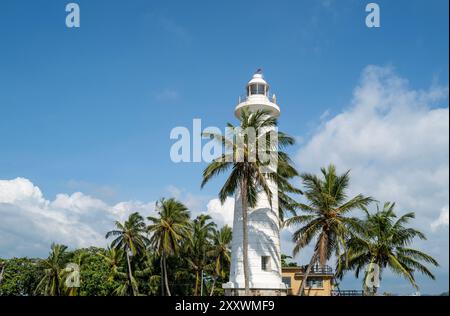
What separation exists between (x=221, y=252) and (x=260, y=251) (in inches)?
989

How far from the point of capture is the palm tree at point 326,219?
3153 cm

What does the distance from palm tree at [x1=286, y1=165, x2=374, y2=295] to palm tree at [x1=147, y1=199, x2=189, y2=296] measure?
21.1 m

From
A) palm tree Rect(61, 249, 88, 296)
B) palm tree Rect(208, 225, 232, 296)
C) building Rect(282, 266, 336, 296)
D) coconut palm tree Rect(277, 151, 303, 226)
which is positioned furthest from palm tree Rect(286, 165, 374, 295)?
palm tree Rect(61, 249, 88, 296)

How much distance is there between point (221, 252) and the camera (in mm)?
56031

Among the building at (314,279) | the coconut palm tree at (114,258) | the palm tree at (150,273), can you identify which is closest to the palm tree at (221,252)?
the palm tree at (150,273)

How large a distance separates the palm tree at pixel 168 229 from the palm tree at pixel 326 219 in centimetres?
→ 2113

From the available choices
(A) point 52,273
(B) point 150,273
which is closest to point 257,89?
(B) point 150,273

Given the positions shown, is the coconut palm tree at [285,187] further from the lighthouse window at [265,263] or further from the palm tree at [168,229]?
the palm tree at [168,229]

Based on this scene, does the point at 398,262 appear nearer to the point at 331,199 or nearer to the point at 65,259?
the point at 331,199

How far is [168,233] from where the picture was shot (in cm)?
5094

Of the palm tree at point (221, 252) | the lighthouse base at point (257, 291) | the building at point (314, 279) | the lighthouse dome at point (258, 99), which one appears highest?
the lighthouse dome at point (258, 99)

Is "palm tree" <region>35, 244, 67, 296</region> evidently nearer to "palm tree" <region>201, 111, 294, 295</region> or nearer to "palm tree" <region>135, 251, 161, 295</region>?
"palm tree" <region>135, 251, 161, 295</region>

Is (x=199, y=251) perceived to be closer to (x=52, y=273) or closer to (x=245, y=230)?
(x=52, y=273)
